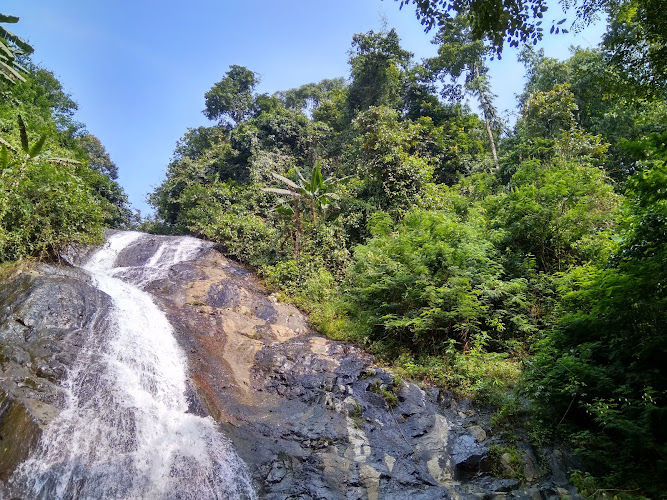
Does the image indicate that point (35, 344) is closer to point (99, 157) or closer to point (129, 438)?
point (129, 438)

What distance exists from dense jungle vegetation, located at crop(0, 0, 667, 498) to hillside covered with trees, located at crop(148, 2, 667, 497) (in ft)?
0.15

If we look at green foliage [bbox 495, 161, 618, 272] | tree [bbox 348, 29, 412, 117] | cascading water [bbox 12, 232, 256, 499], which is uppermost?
tree [bbox 348, 29, 412, 117]

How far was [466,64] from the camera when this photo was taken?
27328 millimetres

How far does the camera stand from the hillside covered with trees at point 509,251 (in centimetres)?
534

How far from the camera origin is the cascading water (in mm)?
5602

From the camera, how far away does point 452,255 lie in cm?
994

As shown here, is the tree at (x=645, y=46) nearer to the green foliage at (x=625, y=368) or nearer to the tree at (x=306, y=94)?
the green foliage at (x=625, y=368)

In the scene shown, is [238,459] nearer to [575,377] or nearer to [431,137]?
[575,377]

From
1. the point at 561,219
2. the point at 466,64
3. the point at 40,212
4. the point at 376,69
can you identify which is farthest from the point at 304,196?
the point at 466,64

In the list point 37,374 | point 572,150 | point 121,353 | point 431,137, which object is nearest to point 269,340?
point 121,353

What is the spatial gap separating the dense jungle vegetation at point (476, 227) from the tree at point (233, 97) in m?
9.57

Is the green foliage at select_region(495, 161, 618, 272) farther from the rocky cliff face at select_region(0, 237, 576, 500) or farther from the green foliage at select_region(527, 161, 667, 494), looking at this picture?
the rocky cliff face at select_region(0, 237, 576, 500)

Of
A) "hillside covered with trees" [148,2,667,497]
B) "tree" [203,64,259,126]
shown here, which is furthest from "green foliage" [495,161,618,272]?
"tree" [203,64,259,126]

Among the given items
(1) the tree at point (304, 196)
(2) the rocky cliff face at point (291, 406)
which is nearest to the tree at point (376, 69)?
(1) the tree at point (304, 196)
